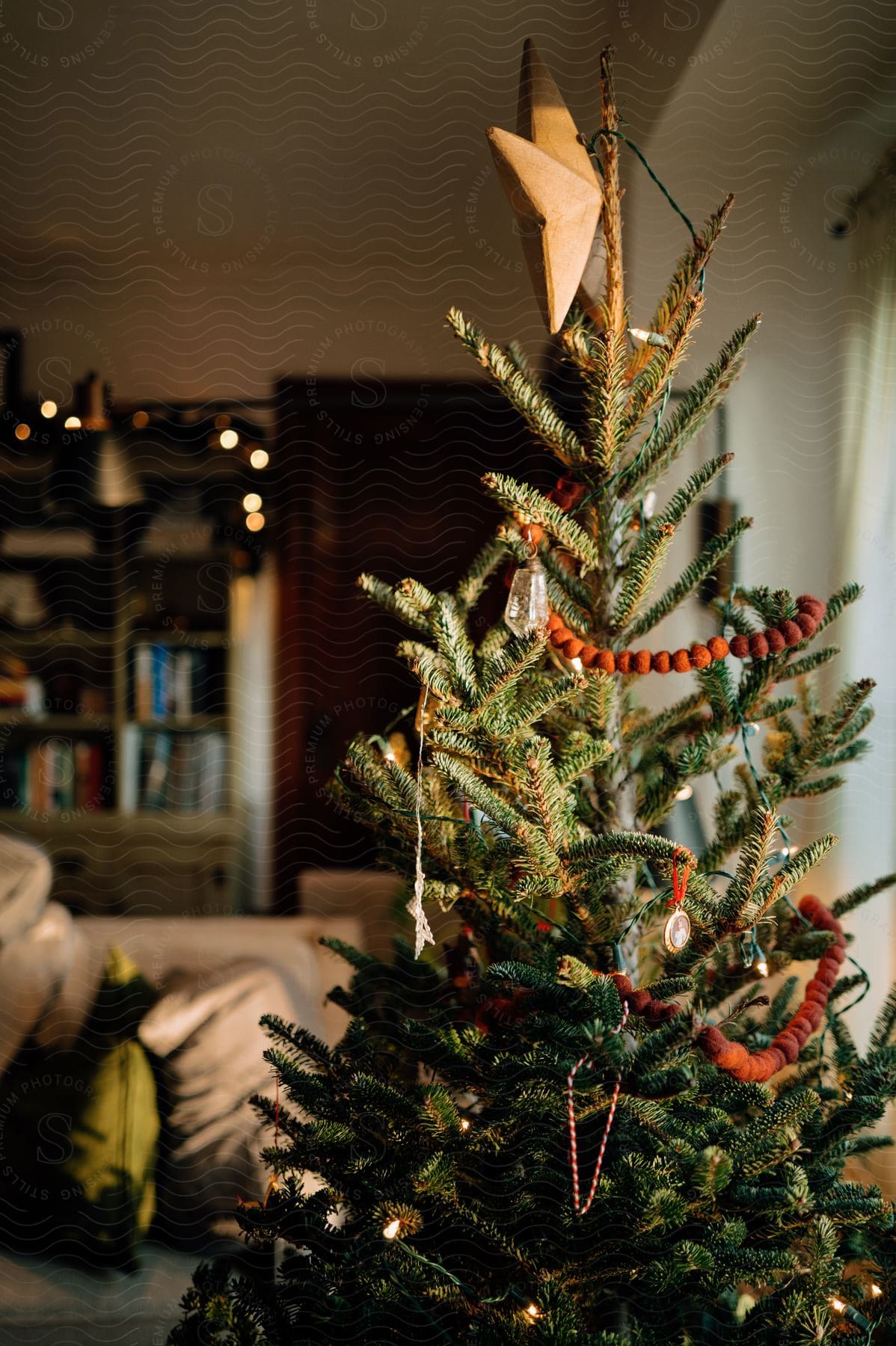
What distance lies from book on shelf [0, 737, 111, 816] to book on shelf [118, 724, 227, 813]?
98 mm

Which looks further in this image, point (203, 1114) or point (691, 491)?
point (203, 1114)

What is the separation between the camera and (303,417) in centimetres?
205

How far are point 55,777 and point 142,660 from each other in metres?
0.36

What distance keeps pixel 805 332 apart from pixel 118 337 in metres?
1.05

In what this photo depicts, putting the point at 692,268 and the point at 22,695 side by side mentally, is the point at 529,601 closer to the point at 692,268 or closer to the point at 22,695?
the point at 692,268

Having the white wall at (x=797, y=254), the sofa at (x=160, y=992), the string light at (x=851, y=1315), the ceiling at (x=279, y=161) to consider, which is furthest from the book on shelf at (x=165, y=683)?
the string light at (x=851, y=1315)

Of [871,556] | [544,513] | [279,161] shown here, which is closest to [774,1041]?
[544,513]

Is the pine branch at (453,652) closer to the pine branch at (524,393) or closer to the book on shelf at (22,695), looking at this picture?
the pine branch at (524,393)

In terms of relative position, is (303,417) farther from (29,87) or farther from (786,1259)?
(786,1259)

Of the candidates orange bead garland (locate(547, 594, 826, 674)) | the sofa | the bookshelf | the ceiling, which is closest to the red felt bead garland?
orange bead garland (locate(547, 594, 826, 674))

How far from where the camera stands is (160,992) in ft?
3.61

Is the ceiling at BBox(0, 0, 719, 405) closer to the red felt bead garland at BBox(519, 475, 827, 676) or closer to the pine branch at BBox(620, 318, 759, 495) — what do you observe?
the pine branch at BBox(620, 318, 759, 495)

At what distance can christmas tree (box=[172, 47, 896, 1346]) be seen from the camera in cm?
48

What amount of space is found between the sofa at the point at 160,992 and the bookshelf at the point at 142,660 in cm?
59
